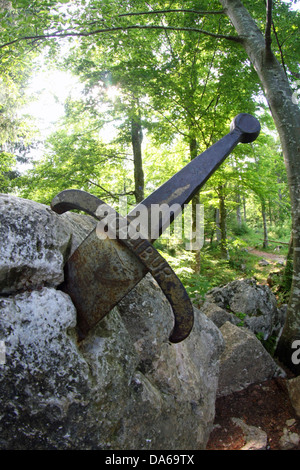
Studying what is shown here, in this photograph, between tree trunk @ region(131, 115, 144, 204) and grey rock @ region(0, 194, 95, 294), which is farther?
tree trunk @ region(131, 115, 144, 204)

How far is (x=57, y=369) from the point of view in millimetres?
1386

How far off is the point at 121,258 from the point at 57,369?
0.63m

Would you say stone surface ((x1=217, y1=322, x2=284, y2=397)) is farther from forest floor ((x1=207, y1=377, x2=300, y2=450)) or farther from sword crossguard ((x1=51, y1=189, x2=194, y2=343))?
sword crossguard ((x1=51, y1=189, x2=194, y2=343))

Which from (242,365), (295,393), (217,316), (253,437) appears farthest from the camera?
(217,316)

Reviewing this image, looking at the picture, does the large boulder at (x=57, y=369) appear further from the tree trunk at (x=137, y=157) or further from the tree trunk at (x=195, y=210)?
the tree trunk at (x=137, y=157)

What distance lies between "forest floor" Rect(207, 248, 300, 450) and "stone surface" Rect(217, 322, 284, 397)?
75 mm

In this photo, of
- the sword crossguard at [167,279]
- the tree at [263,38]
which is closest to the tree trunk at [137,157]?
the tree at [263,38]

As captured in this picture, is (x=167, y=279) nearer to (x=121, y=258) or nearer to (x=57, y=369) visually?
(x=121, y=258)

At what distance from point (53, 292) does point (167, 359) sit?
114 centimetres

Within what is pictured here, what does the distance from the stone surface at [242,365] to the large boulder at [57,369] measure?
4.64 feet

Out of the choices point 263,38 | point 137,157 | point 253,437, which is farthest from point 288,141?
point 137,157

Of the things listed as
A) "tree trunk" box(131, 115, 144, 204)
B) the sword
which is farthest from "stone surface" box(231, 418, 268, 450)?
"tree trunk" box(131, 115, 144, 204)

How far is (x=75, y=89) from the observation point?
9.30 meters

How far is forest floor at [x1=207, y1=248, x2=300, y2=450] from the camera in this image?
2.49m
